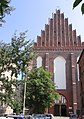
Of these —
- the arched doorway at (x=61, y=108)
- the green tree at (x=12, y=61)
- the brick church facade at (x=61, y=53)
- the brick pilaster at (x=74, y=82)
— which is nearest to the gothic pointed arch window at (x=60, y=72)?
the brick church facade at (x=61, y=53)

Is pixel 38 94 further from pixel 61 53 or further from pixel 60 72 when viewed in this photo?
pixel 61 53

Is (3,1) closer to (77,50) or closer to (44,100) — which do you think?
(44,100)

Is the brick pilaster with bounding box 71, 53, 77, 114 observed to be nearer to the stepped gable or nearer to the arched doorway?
the arched doorway

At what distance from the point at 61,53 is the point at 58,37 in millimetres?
3996

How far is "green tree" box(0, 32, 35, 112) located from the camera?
19.2 m

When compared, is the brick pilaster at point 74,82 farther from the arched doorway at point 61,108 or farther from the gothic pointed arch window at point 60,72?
the arched doorway at point 61,108

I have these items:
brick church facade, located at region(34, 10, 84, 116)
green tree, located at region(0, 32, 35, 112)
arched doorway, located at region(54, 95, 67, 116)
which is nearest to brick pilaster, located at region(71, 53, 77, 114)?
brick church facade, located at region(34, 10, 84, 116)

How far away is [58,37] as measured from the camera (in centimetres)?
5844

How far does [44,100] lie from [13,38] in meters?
21.7

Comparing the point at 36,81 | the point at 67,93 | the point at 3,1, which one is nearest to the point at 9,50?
the point at 3,1

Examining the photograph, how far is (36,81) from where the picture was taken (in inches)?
1620

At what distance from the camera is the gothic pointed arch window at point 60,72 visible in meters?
56.0

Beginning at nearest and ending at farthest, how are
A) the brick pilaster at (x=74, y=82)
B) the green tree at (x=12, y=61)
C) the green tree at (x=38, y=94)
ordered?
the green tree at (x=12, y=61), the green tree at (x=38, y=94), the brick pilaster at (x=74, y=82)

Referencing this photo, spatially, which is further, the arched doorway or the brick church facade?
the brick church facade
